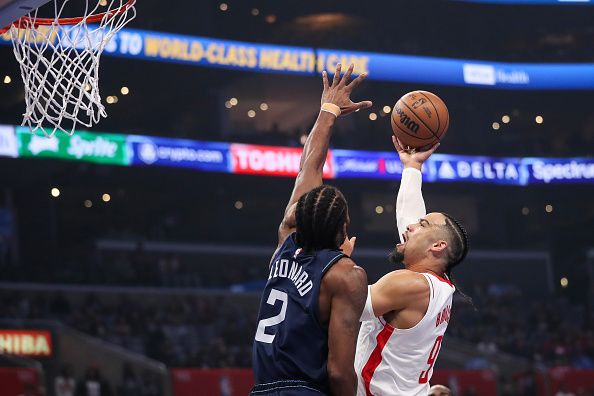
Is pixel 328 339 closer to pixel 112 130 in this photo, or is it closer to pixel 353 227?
pixel 112 130

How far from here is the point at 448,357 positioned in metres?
20.9

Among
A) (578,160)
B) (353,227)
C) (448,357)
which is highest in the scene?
(578,160)

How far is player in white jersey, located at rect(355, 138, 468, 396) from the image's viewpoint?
3906 mm

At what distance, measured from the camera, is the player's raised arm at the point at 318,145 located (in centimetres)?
399

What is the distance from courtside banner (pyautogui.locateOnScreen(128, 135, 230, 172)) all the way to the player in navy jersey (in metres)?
19.0

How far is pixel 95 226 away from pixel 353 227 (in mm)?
7549

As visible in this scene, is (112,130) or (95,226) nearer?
(112,130)

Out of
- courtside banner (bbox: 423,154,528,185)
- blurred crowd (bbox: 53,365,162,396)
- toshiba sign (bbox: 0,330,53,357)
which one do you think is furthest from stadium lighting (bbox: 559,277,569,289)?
toshiba sign (bbox: 0,330,53,357)

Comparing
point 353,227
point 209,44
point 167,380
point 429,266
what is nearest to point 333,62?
point 209,44

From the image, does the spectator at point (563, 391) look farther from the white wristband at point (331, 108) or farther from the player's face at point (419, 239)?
the white wristband at point (331, 108)

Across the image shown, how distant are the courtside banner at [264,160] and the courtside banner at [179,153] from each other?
29 cm

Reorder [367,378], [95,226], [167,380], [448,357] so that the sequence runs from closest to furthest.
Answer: [367,378] < [167,380] < [448,357] < [95,226]

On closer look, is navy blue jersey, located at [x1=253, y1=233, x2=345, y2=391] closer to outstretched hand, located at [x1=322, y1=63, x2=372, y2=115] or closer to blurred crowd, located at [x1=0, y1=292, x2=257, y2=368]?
outstretched hand, located at [x1=322, y1=63, x2=372, y2=115]

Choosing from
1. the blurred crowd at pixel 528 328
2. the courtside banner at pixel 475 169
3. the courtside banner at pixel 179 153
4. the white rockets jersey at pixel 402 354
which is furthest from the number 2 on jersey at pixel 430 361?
the courtside banner at pixel 475 169
